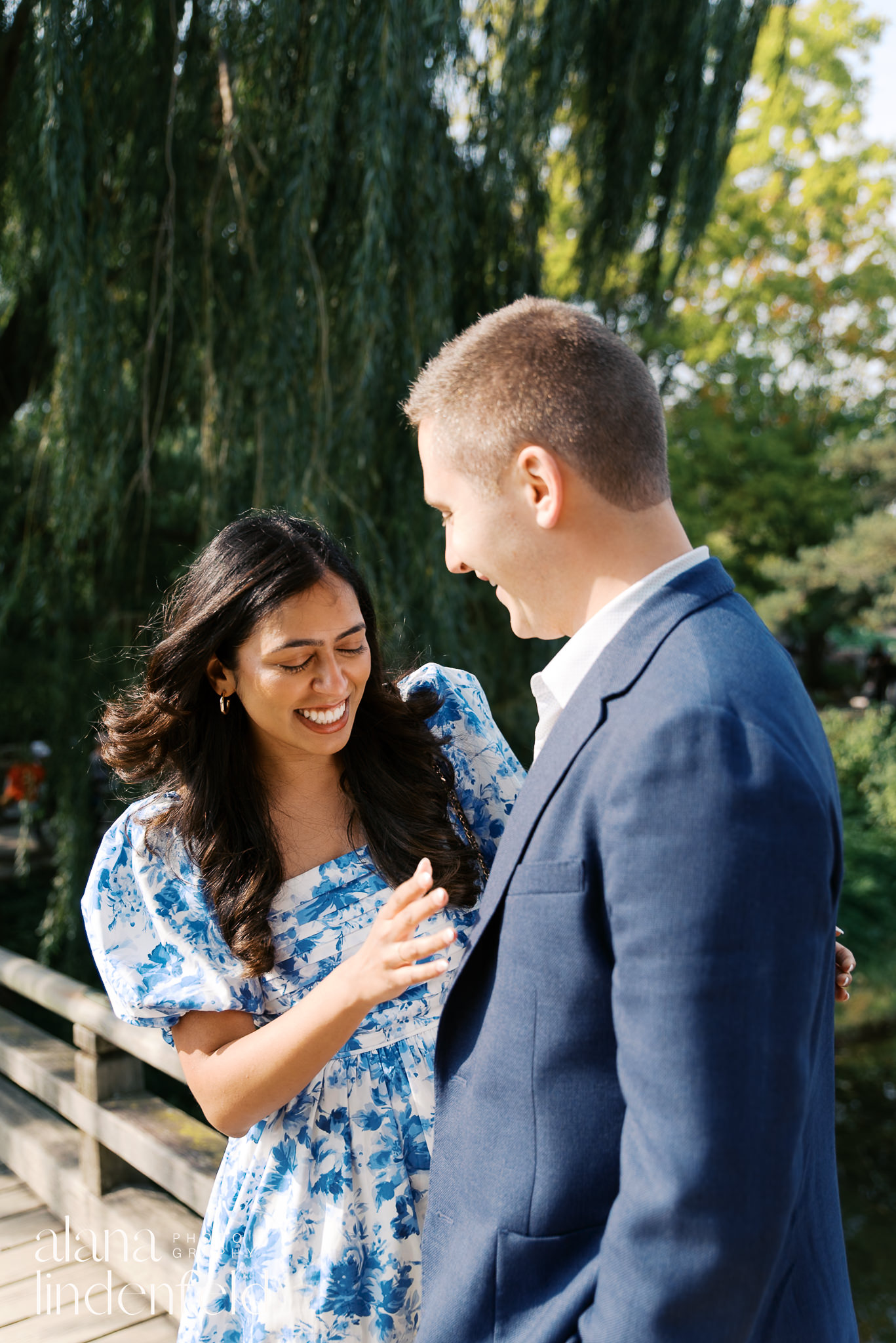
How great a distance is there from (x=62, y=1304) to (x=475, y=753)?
157 cm

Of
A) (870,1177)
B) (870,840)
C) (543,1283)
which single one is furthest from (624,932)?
(870,840)

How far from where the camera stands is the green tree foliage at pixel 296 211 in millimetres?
2969

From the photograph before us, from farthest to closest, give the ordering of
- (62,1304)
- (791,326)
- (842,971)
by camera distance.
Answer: (791,326)
(62,1304)
(842,971)

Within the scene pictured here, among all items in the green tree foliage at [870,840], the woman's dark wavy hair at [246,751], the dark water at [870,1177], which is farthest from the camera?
the green tree foliage at [870,840]

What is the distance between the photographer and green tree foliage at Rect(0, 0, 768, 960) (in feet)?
9.74

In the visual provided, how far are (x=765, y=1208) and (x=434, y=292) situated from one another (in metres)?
2.92

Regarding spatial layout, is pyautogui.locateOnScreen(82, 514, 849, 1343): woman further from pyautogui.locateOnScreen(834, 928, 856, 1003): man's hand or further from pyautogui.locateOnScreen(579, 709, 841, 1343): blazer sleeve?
pyautogui.locateOnScreen(579, 709, 841, 1343): blazer sleeve

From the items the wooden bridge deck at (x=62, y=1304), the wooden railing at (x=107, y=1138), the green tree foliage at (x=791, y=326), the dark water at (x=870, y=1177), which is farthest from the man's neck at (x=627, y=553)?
the green tree foliage at (x=791, y=326)

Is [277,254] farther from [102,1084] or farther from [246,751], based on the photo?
[102,1084]

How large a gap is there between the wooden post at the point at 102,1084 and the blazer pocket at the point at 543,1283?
1.74 metres

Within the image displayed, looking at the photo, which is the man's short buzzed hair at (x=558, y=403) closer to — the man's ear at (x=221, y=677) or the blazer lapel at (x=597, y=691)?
the blazer lapel at (x=597, y=691)

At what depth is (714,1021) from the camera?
0.72 metres

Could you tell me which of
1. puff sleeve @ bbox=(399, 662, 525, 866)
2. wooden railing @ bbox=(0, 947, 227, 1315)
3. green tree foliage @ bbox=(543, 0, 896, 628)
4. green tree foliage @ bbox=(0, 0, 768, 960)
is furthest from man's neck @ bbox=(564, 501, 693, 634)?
green tree foliage @ bbox=(543, 0, 896, 628)

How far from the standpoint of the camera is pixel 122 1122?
226 centimetres
